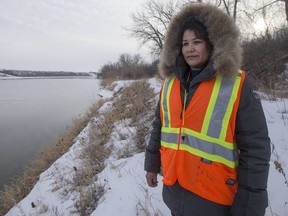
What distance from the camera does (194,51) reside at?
1.81 metres

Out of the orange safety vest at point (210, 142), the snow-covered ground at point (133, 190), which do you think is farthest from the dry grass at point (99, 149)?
the orange safety vest at point (210, 142)

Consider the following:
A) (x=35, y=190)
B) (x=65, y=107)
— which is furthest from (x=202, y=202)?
(x=65, y=107)

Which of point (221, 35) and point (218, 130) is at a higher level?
point (221, 35)

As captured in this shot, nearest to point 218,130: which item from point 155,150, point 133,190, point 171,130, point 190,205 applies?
point 171,130

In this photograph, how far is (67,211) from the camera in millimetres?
4141

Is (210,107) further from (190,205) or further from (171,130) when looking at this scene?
(190,205)

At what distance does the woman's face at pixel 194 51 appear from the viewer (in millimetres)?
1806

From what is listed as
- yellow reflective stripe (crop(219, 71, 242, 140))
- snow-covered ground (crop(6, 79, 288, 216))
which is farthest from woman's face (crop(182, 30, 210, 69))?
snow-covered ground (crop(6, 79, 288, 216))

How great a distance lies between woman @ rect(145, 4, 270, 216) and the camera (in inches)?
61.2

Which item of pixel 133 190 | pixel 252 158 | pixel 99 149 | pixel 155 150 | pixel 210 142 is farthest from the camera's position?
pixel 99 149

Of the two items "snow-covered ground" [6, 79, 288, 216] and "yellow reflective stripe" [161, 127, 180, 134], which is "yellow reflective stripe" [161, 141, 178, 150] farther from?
"snow-covered ground" [6, 79, 288, 216]

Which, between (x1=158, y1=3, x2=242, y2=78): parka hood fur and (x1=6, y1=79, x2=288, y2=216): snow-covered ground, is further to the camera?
(x1=6, y1=79, x2=288, y2=216): snow-covered ground

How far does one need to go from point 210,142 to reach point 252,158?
0.81ft

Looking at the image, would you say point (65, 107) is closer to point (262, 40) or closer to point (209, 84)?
point (262, 40)
